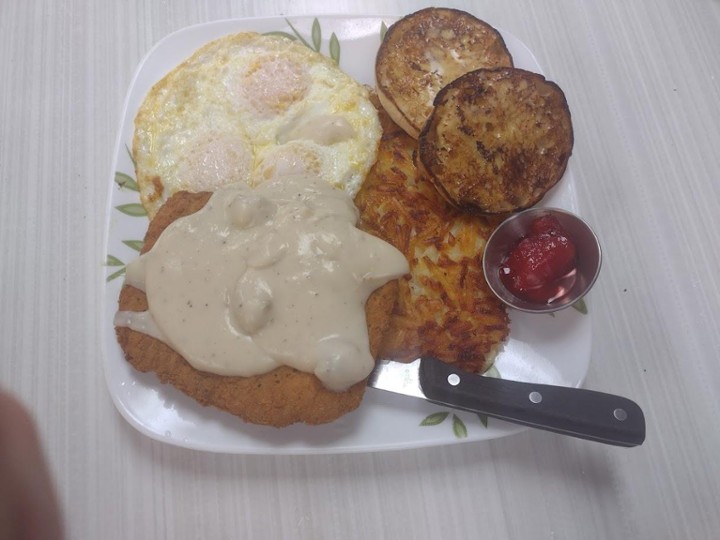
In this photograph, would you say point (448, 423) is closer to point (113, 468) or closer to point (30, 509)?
point (113, 468)

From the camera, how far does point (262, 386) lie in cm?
190

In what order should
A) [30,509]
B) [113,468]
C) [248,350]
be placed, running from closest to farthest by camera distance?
[248,350], [30,509], [113,468]

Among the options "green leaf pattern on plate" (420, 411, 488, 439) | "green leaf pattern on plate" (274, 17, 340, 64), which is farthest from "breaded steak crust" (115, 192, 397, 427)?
"green leaf pattern on plate" (274, 17, 340, 64)

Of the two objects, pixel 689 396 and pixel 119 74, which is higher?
pixel 119 74

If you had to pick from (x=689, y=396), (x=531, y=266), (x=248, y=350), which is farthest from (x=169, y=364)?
(x=689, y=396)

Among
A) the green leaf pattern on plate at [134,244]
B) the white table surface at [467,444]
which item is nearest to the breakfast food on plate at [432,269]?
the white table surface at [467,444]

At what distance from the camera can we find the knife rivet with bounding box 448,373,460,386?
6.54 feet

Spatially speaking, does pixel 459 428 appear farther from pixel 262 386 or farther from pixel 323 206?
pixel 323 206

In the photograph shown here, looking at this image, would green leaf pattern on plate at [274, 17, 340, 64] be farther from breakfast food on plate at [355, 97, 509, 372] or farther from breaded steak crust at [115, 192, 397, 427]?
breaded steak crust at [115, 192, 397, 427]

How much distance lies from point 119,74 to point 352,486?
7.49 ft

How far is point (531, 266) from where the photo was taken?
2.10 metres

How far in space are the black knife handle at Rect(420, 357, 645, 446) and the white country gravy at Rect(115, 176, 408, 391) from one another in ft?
1.14

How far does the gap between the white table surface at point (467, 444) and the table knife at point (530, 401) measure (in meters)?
0.34

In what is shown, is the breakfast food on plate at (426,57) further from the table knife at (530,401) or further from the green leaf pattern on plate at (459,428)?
the green leaf pattern on plate at (459,428)
